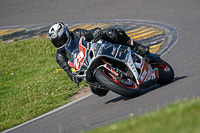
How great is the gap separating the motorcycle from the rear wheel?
0.27 metres

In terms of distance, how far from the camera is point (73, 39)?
7.39 meters

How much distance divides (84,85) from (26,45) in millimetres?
4584

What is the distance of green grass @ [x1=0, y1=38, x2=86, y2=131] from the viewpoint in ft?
28.6

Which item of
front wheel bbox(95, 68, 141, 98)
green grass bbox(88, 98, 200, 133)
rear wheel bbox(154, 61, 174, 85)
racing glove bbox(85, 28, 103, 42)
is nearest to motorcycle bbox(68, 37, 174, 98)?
front wheel bbox(95, 68, 141, 98)

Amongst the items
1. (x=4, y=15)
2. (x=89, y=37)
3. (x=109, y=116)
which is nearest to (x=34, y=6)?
(x=4, y=15)

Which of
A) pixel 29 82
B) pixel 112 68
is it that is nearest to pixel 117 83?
pixel 112 68

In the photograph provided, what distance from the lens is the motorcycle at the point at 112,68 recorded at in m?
6.46

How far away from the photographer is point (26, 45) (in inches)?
526

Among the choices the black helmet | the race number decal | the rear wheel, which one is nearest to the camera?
the race number decal

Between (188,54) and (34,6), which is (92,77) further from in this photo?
(34,6)

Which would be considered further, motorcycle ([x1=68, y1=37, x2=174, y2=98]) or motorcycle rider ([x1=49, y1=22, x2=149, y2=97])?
motorcycle rider ([x1=49, y1=22, x2=149, y2=97])

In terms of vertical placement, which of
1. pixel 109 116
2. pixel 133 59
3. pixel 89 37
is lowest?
pixel 109 116

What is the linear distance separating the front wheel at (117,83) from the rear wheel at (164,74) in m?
0.85

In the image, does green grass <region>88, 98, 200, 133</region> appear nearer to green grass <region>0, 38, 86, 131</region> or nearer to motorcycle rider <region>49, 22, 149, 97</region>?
motorcycle rider <region>49, 22, 149, 97</region>
